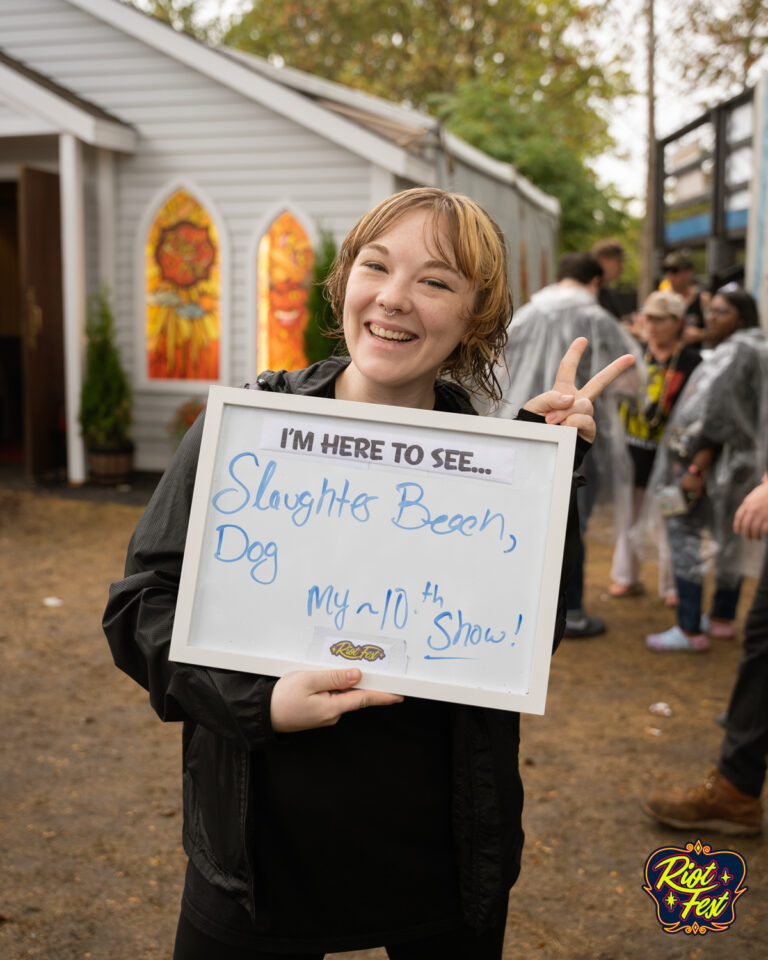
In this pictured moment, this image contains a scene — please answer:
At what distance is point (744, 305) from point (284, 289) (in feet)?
18.3

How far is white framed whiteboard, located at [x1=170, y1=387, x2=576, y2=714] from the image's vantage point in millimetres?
1480

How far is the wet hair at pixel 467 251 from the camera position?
1.60 meters

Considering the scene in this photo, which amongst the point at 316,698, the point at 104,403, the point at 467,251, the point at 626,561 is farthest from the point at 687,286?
the point at 316,698

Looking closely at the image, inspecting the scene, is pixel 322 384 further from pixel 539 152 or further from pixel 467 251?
pixel 539 152

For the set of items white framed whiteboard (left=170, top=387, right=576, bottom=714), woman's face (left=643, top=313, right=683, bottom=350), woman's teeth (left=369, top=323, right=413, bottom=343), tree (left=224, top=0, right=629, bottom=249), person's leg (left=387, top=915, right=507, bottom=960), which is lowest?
person's leg (left=387, top=915, right=507, bottom=960)

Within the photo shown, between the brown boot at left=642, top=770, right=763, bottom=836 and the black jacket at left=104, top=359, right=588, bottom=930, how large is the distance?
6.99ft

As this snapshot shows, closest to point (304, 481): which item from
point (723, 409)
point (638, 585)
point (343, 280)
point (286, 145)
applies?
point (343, 280)

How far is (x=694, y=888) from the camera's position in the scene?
272cm

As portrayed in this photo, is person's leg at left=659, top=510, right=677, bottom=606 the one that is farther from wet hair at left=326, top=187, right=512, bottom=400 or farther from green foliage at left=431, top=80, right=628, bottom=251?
green foliage at left=431, top=80, right=628, bottom=251

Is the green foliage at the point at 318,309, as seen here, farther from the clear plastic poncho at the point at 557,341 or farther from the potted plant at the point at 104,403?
the clear plastic poncho at the point at 557,341

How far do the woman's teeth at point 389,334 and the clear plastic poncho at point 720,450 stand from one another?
4.12m

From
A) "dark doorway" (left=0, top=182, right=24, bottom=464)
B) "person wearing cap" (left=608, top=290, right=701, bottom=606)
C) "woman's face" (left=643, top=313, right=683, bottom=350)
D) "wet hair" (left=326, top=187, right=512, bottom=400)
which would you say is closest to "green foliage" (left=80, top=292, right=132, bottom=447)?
"dark doorway" (left=0, top=182, right=24, bottom=464)

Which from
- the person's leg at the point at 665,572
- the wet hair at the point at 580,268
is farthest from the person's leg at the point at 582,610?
the wet hair at the point at 580,268

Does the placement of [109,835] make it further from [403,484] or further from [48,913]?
[403,484]
